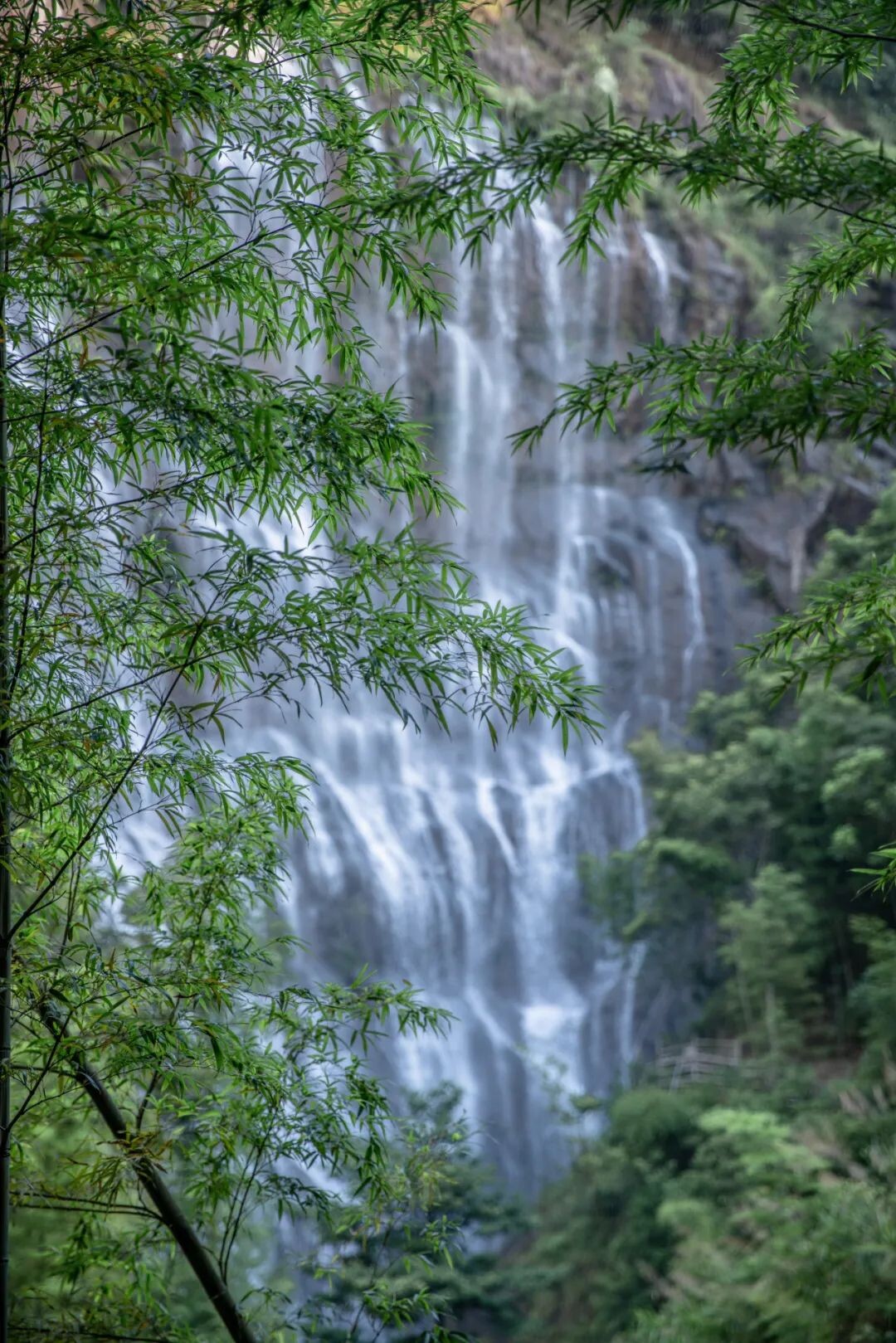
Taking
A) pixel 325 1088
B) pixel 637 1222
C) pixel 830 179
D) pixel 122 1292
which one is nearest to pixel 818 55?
pixel 830 179

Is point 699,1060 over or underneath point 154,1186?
over

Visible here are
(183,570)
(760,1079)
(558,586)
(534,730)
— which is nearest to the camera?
(183,570)

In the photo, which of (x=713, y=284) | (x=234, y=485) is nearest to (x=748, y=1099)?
(x=234, y=485)

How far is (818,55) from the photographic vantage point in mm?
2371

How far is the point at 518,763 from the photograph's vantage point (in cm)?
1393

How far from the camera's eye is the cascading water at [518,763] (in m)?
12.2

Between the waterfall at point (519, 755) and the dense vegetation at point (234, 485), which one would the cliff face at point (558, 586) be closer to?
the waterfall at point (519, 755)

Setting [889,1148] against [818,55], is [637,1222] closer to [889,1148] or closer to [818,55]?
[889,1148]

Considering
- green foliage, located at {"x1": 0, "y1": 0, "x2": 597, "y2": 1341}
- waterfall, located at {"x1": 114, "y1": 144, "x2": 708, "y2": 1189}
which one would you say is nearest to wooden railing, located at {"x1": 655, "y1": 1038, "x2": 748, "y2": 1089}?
waterfall, located at {"x1": 114, "y1": 144, "x2": 708, "y2": 1189}

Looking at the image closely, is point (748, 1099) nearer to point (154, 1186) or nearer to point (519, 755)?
point (519, 755)

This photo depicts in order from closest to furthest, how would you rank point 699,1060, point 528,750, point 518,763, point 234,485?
point 234,485
point 699,1060
point 518,763
point 528,750

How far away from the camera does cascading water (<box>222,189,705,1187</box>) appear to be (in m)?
12.2

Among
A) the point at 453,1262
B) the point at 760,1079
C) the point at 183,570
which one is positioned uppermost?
the point at 760,1079

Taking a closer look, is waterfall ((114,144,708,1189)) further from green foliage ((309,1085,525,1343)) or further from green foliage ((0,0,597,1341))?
green foliage ((0,0,597,1341))
